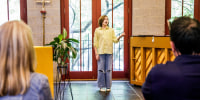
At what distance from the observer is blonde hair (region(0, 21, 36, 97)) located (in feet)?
3.43

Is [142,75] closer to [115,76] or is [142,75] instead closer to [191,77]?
[115,76]

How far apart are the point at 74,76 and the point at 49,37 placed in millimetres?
1055

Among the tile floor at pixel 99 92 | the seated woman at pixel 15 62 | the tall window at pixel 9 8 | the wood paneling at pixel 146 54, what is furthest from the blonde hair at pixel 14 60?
the tall window at pixel 9 8

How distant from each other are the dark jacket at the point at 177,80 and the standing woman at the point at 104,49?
3179 millimetres

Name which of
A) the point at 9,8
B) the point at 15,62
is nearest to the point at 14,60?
the point at 15,62

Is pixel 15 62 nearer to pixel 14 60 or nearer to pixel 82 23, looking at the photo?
pixel 14 60

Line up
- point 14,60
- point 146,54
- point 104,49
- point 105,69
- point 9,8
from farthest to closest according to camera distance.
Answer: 1. point 9,8
2. point 146,54
3. point 105,69
4. point 104,49
5. point 14,60

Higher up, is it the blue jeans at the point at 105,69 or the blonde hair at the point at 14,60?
the blonde hair at the point at 14,60

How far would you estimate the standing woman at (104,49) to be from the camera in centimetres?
432

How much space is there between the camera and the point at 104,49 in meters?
4.32

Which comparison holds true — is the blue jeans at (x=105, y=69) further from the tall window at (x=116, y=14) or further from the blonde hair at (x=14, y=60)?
the blonde hair at (x=14, y=60)

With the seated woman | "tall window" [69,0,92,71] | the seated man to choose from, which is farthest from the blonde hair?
"tall window" [69,0,92,71]

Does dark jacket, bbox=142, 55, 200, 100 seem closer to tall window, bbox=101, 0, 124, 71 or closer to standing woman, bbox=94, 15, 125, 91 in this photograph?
standing woman, bbox=94, 15, 125, 91

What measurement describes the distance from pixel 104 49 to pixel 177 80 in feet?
10.7
